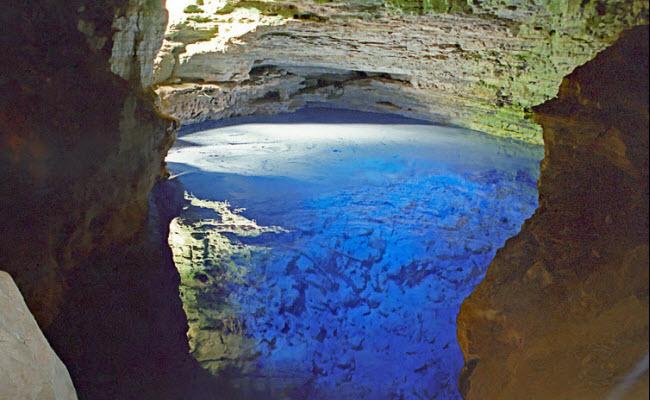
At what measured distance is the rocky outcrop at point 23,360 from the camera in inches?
82.4

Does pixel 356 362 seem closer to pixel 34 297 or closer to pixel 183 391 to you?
pixel 183 391

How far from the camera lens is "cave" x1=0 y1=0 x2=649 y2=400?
1.67 meters

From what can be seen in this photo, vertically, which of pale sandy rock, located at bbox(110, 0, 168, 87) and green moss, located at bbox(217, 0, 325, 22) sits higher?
green moss, located at bbox(217, 0, 325, 22)

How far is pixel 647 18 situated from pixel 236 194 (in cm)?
558

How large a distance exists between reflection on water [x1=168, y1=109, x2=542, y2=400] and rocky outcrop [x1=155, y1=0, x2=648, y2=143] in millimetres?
945

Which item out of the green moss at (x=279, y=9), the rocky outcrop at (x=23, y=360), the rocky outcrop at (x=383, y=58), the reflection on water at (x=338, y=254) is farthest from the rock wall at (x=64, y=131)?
the rocky outcrop at (x=383, y=58)

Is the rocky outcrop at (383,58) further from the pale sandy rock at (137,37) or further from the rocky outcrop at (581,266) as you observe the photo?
the pale sandy rock at (137,37)

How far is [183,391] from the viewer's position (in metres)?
3.82

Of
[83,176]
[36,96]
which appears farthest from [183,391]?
[36,96]

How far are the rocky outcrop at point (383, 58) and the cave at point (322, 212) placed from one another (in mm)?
46

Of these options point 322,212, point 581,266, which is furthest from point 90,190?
point 581,266

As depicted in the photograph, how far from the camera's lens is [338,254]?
Result: 5289mm

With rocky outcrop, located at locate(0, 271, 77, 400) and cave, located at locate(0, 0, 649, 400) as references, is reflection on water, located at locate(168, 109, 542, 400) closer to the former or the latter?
cave, located at locate(0, 0, 649, 400)

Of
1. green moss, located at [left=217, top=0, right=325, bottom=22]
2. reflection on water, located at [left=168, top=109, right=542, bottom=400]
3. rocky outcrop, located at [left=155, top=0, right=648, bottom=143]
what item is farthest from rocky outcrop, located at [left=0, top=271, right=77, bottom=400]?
green moss, located at [left=217, top=0, right=325, bottom=22]
